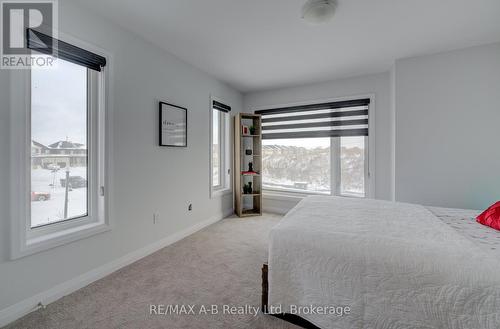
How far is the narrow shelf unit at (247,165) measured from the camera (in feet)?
13.1

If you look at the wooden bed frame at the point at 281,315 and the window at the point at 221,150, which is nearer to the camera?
the wooden bed frame at the point at 281,315

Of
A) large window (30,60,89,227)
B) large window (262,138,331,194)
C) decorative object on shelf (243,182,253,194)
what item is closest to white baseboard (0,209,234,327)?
large window (30,60,89,227)

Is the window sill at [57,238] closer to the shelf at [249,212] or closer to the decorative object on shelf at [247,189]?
the shelf at [249,212]

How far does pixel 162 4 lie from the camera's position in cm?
184

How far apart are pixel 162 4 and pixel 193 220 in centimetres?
265

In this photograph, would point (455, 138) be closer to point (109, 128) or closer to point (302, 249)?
point (302, 249)

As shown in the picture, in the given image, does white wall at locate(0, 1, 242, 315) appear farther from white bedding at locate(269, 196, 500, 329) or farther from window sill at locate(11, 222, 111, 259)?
white bedding at locate(269, 196, 500, 329)

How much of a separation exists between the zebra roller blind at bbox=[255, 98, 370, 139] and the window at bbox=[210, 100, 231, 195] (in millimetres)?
799

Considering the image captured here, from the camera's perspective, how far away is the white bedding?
102cm

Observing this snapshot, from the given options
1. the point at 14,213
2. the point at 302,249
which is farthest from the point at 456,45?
the point at 14,213

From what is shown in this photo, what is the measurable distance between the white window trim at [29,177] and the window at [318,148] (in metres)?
2.94

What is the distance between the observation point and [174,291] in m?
1.81

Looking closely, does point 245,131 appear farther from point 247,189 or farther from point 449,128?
point 449,128

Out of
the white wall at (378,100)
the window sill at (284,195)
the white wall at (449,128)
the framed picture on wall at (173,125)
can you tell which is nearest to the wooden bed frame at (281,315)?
the framed picture on wall at (173,125)
